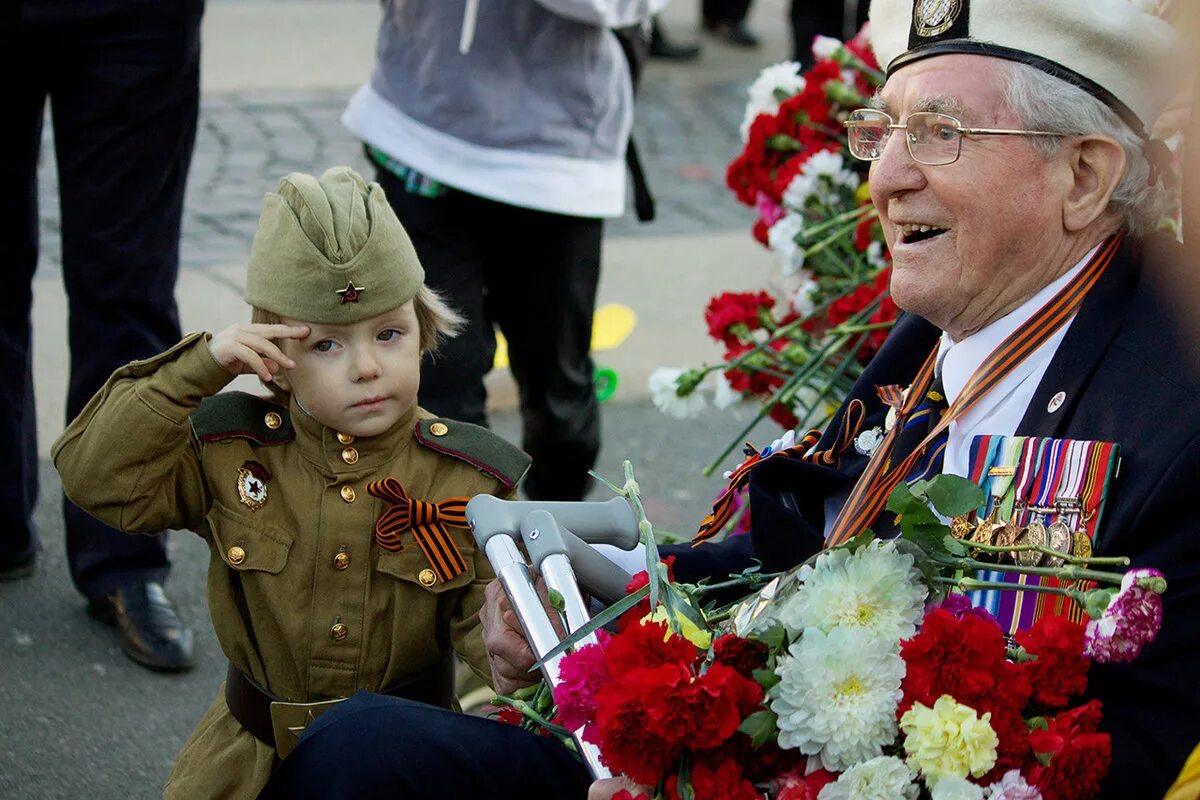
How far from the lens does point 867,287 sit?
3.39 metres

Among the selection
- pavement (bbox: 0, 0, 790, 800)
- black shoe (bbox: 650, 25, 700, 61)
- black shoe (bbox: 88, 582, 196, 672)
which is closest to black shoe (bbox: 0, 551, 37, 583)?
pavement (bbox: 0, 0, 790, 800)

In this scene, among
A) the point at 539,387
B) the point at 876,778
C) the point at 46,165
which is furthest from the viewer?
the point at 46,165

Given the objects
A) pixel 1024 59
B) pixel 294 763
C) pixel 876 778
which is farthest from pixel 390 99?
pixel 876 778

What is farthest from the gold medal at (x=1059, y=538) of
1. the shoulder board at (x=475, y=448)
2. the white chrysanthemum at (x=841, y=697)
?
the shoulder board at (x=475, y=448)

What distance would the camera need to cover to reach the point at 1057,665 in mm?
1807

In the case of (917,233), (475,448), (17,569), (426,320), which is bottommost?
(17,569)

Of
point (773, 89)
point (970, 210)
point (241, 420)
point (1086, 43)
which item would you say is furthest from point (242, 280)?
point (1086, 43)

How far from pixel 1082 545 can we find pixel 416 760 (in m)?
0.85

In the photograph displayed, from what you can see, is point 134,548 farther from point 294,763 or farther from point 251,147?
point 251,147

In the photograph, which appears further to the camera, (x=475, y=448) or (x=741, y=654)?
(x=475, y=448)

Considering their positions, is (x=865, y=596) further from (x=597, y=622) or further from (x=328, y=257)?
(x=328, y=257)

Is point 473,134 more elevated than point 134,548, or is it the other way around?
point 473,134

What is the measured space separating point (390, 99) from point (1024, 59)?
1.65 m

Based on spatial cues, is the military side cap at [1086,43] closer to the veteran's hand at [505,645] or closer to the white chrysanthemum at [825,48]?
the veteran's hand at [505,645]
